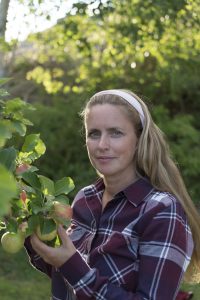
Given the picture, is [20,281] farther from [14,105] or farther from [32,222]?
[14,105]

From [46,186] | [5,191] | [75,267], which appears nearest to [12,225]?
[46,186]

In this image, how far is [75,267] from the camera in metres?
2.27

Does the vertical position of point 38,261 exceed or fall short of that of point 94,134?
it falls short

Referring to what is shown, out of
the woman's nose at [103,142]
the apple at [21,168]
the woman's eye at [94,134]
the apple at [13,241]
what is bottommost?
the apple at [13,241]

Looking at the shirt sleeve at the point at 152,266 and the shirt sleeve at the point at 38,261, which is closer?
the shirt sleeve at the point at 152,266

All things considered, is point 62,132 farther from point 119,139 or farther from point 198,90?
point 119,139

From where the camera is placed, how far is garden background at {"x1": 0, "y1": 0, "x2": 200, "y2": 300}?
6.27 metres

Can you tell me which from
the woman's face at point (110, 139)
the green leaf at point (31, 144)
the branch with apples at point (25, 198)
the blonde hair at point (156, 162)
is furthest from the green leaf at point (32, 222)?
the blonde hair at point (156, 162)

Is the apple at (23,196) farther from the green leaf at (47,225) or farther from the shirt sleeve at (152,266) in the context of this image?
the shirt sleeve at (152,266)

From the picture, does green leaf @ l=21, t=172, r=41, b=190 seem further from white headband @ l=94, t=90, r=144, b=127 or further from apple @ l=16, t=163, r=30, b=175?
white headband @ l=94, t=90, r=144, b=127

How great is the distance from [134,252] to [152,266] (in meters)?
0.11

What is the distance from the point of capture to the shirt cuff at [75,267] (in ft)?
7.42

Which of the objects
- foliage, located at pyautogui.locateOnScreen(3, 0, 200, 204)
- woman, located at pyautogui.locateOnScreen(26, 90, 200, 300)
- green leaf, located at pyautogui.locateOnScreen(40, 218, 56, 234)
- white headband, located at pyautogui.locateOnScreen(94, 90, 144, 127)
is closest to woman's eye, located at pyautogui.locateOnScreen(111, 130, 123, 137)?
woman, located at pyautogui.locateOnScreen(26, 90, 200, 300)

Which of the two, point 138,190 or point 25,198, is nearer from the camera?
point 25,198
